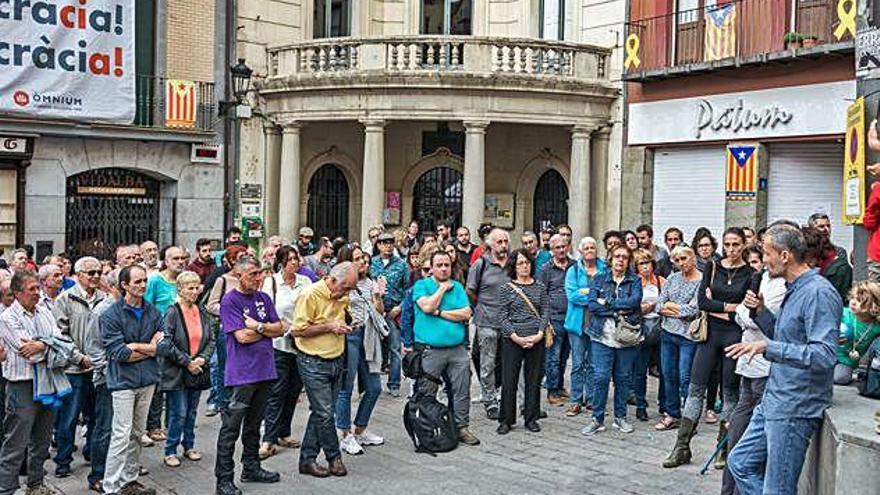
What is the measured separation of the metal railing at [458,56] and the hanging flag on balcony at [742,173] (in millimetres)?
3819

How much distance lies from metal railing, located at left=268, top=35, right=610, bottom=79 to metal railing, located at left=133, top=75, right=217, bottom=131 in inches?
96.2

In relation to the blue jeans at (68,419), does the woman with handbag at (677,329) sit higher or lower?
higher

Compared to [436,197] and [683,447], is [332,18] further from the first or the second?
[683,447]

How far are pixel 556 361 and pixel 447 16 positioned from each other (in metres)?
14.2

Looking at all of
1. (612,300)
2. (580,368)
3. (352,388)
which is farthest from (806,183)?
(352,388)

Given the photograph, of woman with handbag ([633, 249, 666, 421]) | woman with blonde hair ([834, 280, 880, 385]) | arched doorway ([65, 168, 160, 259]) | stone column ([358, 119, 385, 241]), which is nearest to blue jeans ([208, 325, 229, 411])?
woman with handbag ([633, 249, 666, 421])

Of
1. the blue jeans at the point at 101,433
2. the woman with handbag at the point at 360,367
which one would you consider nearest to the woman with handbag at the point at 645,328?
the woman with handbag at the point at 360,367

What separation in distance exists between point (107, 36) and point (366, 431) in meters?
12.5

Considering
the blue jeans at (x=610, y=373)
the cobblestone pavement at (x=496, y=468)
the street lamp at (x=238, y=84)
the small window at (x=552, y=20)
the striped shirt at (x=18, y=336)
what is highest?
the small window at (x=552, y=20)

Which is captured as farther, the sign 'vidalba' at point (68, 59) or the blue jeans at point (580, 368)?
the sign 'vidalba' at point (68, 59)

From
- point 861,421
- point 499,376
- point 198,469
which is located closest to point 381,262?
point 499,376

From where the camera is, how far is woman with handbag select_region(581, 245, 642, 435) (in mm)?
9867

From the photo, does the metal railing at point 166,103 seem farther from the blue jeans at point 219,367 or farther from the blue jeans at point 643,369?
the blue jeans at point 643,369

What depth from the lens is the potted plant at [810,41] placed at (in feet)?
52.7
